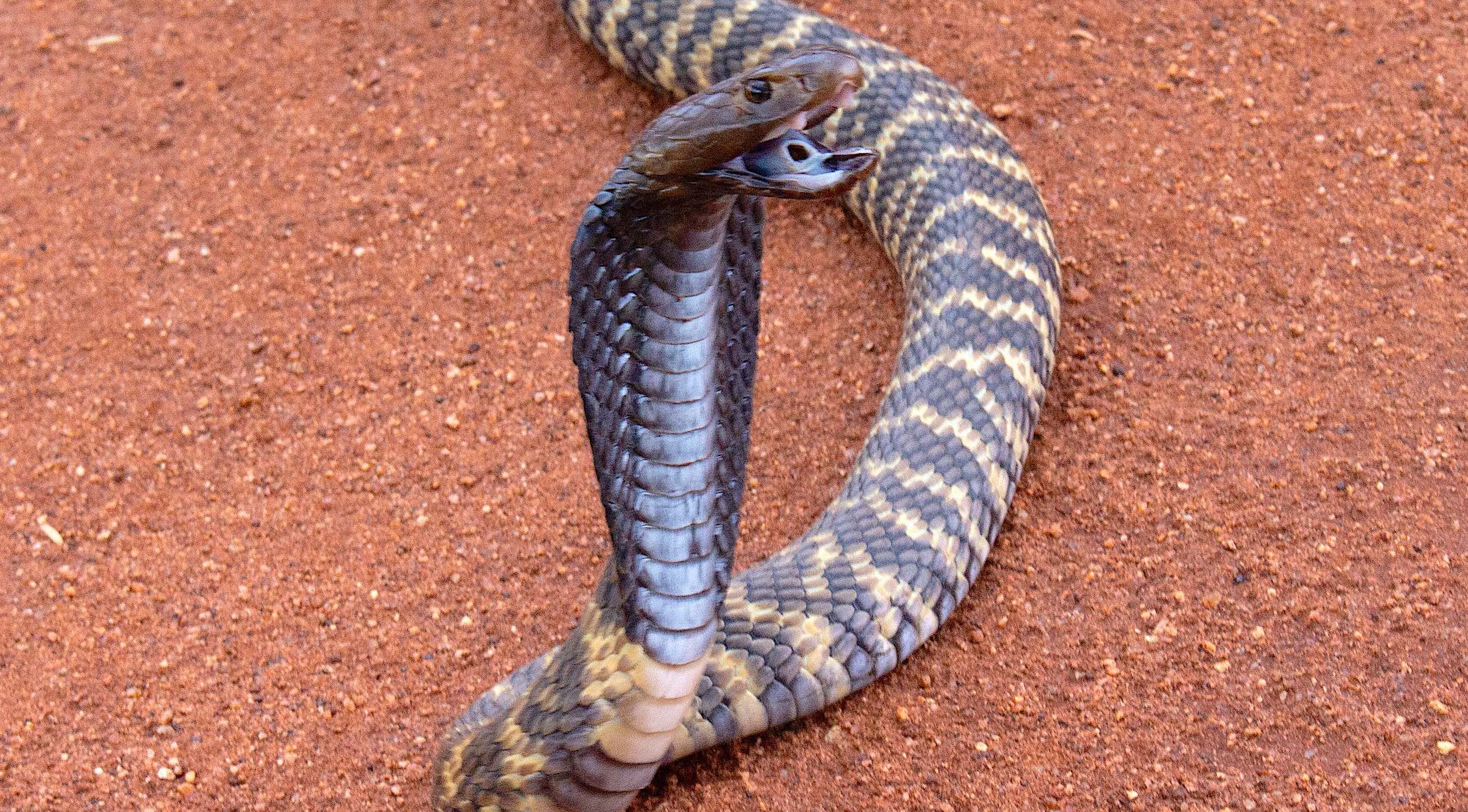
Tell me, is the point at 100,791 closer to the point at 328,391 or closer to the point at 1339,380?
the point at 328,391

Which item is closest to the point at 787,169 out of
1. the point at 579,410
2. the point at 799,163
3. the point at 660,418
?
the point at 799,163

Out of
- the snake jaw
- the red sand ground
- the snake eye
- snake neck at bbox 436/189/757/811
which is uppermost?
the snake eye

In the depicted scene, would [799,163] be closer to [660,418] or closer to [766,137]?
[766,137]

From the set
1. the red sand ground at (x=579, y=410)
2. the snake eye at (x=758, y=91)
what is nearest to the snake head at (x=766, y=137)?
the snake eye at (x=758, y=91)

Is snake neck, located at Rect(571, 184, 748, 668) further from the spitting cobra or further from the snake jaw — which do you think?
the snake jaw

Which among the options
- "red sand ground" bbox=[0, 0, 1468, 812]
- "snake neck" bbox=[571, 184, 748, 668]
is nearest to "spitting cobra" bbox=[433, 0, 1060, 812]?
"snake neck" bbox=[571, 184, 748, 668]

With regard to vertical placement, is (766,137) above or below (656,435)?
above

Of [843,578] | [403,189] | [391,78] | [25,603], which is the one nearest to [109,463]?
[25,603]

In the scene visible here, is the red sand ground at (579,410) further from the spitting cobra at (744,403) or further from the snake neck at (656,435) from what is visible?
the snake neck at (656,435)
